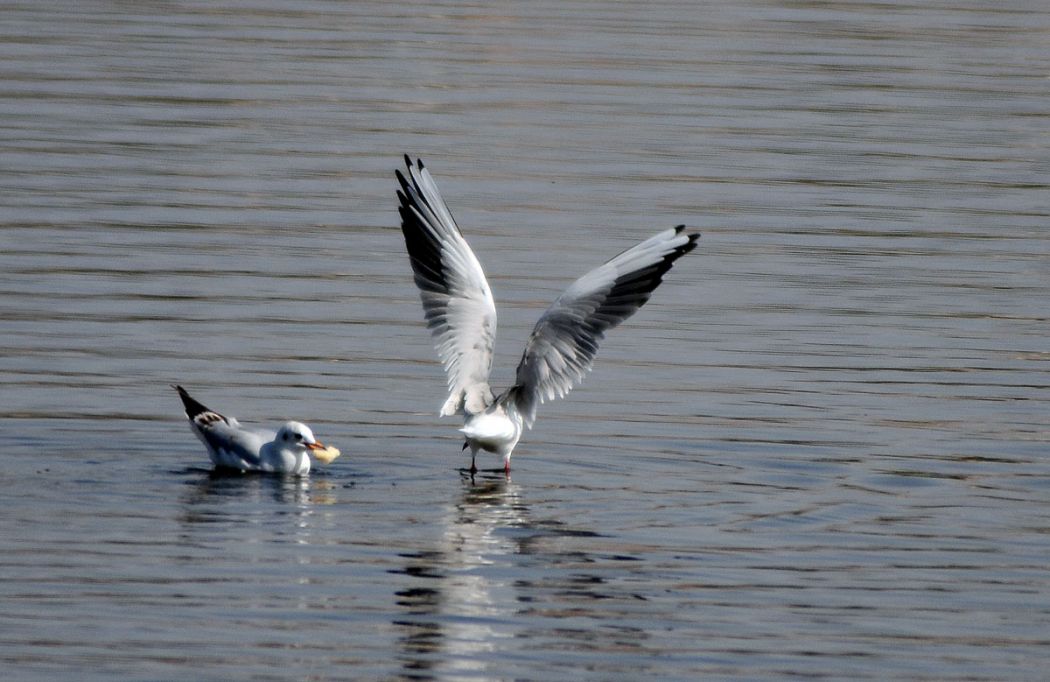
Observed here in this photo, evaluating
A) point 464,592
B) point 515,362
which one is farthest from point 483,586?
point 515,362

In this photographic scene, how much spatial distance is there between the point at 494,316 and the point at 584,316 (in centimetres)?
56

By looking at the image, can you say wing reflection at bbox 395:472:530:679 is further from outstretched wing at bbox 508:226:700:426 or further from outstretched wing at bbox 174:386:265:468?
outstretched wing at bbox 174:386:265:468

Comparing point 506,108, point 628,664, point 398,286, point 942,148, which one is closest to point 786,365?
point 398,286

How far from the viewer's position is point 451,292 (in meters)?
13.2

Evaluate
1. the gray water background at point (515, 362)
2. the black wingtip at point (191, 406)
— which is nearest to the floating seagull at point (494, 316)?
the gray water background at point (515, 362)

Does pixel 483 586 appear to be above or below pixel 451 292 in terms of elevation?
below

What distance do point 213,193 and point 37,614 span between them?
12055 millimetres

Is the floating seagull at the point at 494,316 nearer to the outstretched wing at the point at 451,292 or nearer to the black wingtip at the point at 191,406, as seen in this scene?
the outstretched wing at the point at 451,292

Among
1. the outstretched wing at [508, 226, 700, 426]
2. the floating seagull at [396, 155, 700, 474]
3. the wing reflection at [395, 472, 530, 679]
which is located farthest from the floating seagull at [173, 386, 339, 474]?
the outstretched wing at [508, 226, 700, 426]

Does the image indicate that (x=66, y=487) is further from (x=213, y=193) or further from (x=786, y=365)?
(x=213, y=193)

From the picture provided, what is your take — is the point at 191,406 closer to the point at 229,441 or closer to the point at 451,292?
the point at 229,441

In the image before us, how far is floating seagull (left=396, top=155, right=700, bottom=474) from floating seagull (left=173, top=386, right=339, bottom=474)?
872mm

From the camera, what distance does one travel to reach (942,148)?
81.4ft

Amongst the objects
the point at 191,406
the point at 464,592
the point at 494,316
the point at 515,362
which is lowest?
the point at 464,592
